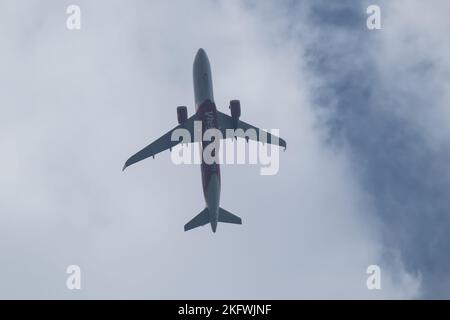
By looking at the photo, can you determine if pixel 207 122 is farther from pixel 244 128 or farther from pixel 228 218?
pixel 228 218

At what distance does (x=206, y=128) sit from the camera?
80.1m

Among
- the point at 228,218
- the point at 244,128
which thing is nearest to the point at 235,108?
the point at 244,128

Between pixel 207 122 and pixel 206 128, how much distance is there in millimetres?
772

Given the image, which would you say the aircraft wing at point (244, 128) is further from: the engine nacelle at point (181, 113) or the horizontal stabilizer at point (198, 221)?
the horizontal stabilizer at point (198, 221)

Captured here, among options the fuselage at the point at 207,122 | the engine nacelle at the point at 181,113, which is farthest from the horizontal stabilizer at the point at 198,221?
the engine nacelle at the point at 181,113

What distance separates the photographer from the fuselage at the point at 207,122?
79562 millimetres

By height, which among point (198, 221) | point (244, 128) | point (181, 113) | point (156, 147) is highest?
point (181, 113)

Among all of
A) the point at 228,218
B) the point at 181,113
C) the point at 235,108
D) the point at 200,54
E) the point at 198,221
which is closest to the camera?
the point at 181,113

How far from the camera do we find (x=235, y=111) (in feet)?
277
